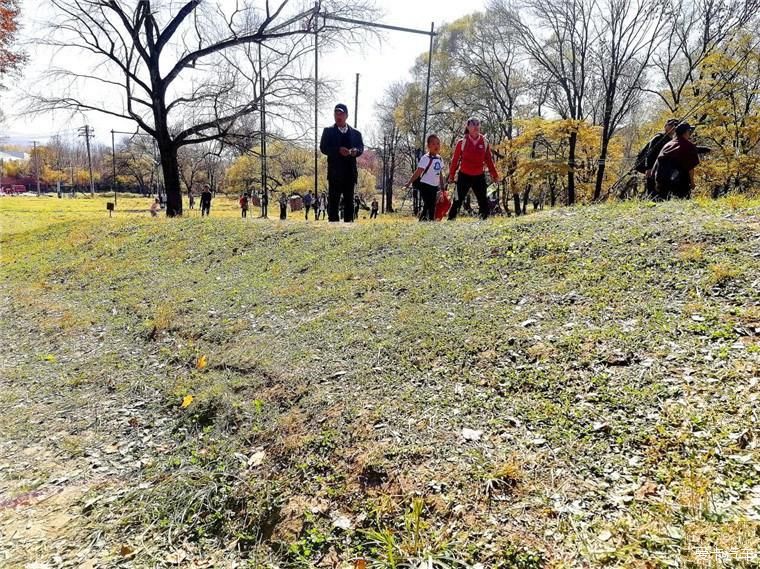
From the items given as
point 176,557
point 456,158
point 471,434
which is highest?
point 456,158

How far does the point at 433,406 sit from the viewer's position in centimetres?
298

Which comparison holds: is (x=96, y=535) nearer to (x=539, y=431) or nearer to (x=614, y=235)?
(x=539, y=431)

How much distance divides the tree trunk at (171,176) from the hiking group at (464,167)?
8.27 metres

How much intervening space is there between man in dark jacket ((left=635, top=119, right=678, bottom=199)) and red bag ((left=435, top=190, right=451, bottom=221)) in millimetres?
3229

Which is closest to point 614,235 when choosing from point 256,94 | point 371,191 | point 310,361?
point 310,361

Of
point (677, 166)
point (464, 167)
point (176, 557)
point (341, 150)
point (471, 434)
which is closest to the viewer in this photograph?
point (176, 557)

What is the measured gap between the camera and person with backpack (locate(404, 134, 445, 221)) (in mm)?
7431

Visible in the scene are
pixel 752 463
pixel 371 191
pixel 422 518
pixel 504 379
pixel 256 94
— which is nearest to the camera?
pixel 752 463

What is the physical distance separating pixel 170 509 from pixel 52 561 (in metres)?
0.58

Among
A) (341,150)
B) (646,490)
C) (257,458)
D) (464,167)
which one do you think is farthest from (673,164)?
(257,458)

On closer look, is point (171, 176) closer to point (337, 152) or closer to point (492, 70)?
point (337, 152)

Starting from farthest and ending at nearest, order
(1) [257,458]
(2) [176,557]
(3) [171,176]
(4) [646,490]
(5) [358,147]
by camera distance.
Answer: (3) [171,176] < (5) [358,147] < (1) [257,458] < (2) [176,557] < (4) [646,490]

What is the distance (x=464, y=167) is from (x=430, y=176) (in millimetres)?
646

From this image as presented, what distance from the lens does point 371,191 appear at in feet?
167
